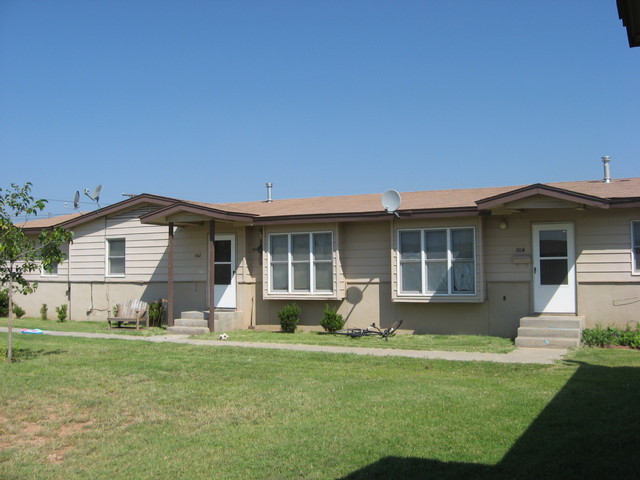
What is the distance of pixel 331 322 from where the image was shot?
16000 millimetres

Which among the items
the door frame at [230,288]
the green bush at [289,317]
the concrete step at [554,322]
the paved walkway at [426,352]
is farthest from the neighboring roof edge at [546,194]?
the door frame at [230,288]

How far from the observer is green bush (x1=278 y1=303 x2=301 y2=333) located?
16438 mm

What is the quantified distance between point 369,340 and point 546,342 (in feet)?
12.2

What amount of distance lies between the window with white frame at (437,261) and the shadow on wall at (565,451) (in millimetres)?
7415

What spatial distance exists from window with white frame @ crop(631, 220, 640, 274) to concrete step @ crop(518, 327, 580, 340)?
213 centimetres

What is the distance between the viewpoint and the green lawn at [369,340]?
13094 millimetres

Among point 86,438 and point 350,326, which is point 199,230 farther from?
point 86,438

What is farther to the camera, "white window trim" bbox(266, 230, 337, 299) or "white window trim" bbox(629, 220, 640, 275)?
"white window trim" bbox(266, 230, 337, 299)

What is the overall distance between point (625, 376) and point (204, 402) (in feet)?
19.5

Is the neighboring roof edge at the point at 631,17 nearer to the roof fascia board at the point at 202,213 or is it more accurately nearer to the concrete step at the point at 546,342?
the concrete step at the point at 546,342

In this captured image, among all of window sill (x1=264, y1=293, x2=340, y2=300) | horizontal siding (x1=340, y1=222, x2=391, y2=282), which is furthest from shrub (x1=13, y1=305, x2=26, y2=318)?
horizontal siding (x1=340, y1=222, x2=391, y2=282)

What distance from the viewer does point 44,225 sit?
22344 mm

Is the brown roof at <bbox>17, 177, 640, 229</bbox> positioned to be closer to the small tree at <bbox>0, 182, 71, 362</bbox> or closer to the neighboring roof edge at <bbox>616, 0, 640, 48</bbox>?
the small tree at <bbox>0, 182, 71, 362</bbox>

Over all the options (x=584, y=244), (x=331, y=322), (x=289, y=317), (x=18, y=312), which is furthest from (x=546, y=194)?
(x=18, y=312)
